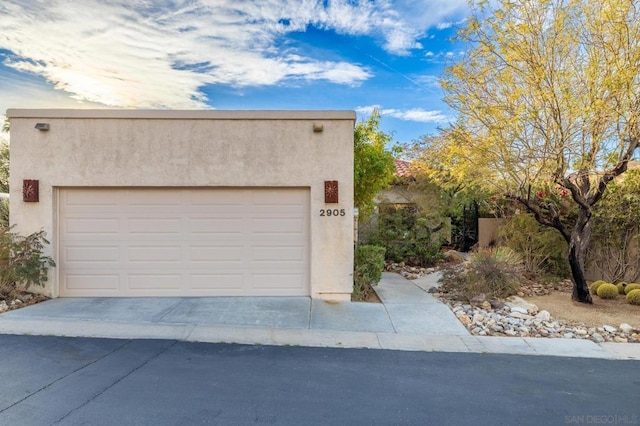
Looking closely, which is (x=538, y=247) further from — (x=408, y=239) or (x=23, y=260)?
(x=23, y=260)

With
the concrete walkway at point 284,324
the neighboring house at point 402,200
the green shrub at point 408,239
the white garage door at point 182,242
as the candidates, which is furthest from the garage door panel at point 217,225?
the green shrub at point 408,239

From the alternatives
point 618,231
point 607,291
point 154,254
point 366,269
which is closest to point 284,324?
point 366,269

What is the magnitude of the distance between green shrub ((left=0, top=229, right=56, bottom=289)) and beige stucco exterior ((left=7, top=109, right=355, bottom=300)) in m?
0.21

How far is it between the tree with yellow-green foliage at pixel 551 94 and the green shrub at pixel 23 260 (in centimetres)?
877

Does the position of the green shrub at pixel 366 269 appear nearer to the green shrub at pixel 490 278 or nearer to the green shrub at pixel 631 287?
the green shrub at pixel 490 278

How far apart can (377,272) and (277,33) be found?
22.7 feet

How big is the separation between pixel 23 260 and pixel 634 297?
1239 cm

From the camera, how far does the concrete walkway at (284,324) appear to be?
6.00 m

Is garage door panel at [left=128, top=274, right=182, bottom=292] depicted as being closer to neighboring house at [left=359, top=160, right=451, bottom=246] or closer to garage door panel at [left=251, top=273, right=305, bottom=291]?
garage door panel at [left=251, top=273, right=305, bottom=291]

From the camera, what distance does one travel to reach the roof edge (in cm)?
824

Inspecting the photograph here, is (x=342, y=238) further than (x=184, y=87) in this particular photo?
No

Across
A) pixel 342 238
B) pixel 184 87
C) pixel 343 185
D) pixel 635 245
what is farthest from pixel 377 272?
pixel 184 87

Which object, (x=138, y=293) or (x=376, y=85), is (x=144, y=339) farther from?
(x=376, y=85)

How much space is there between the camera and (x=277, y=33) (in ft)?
35.3
